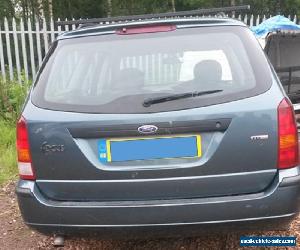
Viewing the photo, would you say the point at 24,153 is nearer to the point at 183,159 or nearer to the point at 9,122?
the point at 183,159

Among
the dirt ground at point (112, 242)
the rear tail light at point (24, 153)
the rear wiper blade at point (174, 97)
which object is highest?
the rear wiper blade at point (174, 97)

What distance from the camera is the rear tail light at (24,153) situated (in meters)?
2.75

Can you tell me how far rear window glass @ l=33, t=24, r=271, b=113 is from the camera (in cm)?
269

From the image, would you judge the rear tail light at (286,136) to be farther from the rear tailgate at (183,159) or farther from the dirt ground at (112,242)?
the dirt ground at (112,242)

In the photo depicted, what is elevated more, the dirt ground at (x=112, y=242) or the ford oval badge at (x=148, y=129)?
the ford oval badge at (x=148, y=129)

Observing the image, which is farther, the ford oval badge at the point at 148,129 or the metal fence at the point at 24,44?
the metal fence at the point at 24,44

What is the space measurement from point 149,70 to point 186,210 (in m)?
0.85

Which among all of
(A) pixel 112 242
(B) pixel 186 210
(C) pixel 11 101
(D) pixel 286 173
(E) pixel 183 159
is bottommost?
(A) pixel 112 242

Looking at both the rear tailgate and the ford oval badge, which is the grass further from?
the ford oval badge

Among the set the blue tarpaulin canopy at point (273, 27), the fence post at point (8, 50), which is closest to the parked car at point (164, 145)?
the blue tarpaulin canopy at point (273, 27)

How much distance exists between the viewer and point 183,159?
2582 mm

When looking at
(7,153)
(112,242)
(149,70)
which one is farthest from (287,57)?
(149,70)

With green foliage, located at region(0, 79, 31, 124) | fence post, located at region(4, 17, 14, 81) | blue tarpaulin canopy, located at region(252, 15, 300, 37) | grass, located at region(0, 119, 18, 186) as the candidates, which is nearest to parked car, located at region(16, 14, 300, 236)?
grass, located at region(0, 119, 18, 186)

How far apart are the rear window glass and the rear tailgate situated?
88 mm
